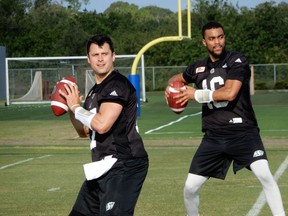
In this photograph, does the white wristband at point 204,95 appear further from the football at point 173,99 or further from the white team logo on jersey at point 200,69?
the white team logo on jersey at point 200,69

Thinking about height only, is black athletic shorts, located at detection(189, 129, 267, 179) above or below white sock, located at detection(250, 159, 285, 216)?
above

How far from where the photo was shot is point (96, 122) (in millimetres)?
6602

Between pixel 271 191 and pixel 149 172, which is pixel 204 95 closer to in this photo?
pixel 271 191

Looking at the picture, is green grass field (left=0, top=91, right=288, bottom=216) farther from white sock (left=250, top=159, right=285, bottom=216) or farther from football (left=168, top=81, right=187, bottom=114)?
football (left=168, top=81, right=187, bottom=114)

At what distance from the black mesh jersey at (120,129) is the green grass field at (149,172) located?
3496 millimetres

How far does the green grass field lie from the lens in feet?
35.4

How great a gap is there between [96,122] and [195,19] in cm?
6029

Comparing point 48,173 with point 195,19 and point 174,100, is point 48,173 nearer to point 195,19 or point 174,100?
point 174,100

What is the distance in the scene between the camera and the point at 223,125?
888 centimetres

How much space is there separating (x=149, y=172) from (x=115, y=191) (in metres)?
7.44

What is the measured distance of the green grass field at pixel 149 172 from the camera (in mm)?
10781

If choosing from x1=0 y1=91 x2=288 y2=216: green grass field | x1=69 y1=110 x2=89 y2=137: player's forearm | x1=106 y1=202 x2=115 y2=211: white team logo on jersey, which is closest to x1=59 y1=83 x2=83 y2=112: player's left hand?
x1=69 y1=110 x2=89 y2=137: player's forearm

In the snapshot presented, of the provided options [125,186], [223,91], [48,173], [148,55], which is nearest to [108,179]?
[125,186]

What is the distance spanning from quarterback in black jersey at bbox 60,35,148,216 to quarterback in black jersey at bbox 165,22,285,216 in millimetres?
1939
